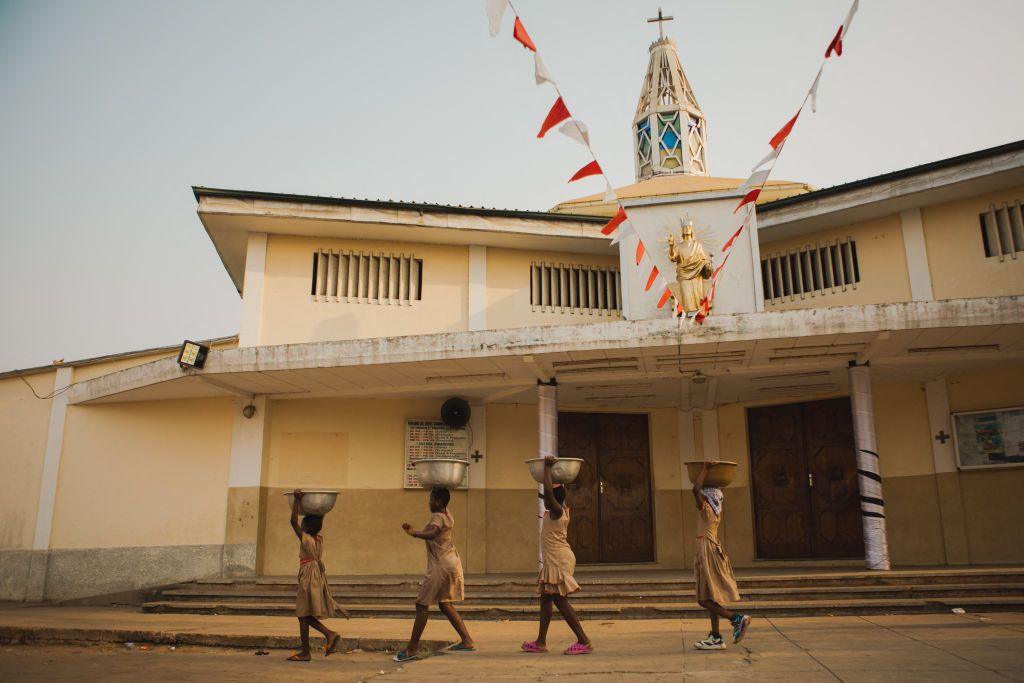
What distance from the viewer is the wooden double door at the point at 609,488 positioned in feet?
44.7

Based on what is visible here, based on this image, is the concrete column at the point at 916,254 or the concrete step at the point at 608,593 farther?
the concrete column at the point at 916,254

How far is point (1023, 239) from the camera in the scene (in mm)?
11422

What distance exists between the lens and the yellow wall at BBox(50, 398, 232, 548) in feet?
41.5

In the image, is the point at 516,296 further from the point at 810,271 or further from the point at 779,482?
the point at 779,482

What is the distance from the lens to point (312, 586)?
7.18m

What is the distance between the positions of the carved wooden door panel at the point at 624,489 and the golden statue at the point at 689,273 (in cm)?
306

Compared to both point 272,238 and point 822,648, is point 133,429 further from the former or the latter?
point 822,648

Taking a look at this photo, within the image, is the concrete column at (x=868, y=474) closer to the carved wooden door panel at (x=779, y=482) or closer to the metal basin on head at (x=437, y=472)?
the carved wooden door panel at (x=779, y=482)

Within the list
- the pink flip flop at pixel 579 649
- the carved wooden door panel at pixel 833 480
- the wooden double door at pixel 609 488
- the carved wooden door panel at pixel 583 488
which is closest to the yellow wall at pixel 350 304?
the carved wooden door panel at pixel 583 488

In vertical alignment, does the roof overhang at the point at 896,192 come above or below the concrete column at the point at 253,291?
above

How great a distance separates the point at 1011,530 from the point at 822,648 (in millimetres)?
6519

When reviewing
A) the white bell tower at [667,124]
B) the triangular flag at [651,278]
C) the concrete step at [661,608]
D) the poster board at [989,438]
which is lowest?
the concrete step at [661,608]

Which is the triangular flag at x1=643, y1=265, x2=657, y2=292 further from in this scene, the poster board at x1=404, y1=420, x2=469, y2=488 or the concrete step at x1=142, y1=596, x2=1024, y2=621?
the concrete step at x1=142, y1=596, x2=1024, y2=621

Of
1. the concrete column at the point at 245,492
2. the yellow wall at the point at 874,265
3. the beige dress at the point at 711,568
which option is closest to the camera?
the beige dress at the point at 711,568
